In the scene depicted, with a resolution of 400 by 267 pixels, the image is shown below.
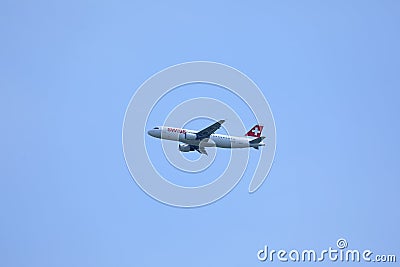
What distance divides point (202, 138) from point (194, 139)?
5.21ft

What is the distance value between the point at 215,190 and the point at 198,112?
40.3ft

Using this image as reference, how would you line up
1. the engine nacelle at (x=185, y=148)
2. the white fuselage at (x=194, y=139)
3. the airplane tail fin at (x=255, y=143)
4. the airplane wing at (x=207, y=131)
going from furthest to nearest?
the engine nacelle at (x=185, y=148) < the airplane tail fin at (x=255, y=143) < the white fuselage at (x=194, y=139) < the airplane wing at (x=207, y=131)

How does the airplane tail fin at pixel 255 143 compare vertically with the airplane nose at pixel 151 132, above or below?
above

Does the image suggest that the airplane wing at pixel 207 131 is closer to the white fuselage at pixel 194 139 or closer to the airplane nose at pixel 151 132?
the white fuselage at pixel 194 139

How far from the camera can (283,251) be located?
201 feet

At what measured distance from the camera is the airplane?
8731 centimetres

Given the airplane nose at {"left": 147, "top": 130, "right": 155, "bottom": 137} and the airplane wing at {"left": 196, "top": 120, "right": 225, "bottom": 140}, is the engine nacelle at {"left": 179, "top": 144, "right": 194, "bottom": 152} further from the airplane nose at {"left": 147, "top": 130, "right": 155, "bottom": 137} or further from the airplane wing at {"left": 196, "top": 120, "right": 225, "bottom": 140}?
the airplane nose at {"left": 147, "top": 130, "right": 155, "bottom": 137}

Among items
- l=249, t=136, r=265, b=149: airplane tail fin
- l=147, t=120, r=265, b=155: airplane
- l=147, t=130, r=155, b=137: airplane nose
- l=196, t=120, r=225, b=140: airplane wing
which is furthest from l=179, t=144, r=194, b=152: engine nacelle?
l=249, t=136, r=265, b=149: airplane tail fin

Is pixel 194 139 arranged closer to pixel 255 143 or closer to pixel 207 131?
pixel 207 131

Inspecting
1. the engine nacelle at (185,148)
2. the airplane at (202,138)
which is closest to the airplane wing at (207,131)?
the airplane at (202,138)

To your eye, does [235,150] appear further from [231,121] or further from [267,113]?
[267,113]

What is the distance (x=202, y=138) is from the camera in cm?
8831

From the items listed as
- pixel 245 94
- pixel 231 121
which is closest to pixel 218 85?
pixel 245 94

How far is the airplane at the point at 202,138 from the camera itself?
3438 inches
